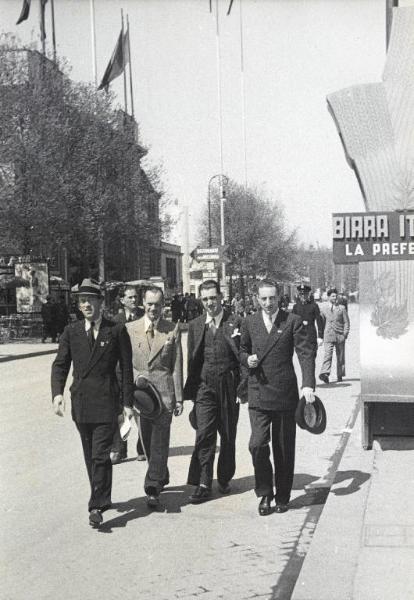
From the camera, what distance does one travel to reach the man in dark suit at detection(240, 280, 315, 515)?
220 inches

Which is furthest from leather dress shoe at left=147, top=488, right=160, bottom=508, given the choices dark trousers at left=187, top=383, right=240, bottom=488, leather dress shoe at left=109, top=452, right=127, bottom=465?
leather dress shoe at left=109, top=452, right=127, bottom=465

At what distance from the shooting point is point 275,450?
18.6 feet

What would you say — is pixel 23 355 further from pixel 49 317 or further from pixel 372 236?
pixel 372 236

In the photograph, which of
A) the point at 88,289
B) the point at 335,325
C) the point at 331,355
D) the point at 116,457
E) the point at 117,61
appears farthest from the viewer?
the point at 117,61

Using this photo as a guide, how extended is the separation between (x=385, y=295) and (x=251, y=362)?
1717 millimetres

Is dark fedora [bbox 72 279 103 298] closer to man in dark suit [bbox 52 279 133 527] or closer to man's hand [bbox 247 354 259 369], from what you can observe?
man in dark suit [bbox 52 279 133 527]

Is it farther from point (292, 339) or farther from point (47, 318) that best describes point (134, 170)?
point (292, 339)

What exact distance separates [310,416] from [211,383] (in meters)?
0.85

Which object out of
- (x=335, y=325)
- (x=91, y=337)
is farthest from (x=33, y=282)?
(x=91, y=337)

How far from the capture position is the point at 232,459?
622 cm

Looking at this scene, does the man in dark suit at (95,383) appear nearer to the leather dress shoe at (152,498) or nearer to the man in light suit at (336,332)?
the leather dress shoe at (152,498)

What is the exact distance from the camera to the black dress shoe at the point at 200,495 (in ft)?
19.4

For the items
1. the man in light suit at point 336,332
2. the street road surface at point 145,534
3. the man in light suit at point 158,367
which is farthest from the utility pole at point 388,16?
the man in light suit at point 336,332

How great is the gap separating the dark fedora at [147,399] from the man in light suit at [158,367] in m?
0.05
